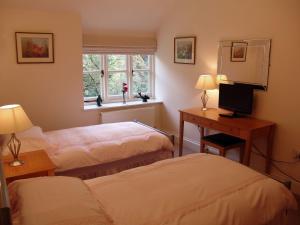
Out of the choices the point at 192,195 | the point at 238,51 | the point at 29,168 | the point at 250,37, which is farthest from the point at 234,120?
the point at 29,168

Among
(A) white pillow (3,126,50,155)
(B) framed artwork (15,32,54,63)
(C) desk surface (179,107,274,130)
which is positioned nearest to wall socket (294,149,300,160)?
(C) desk surface (179,107,274,130)

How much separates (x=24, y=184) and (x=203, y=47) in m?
3.12

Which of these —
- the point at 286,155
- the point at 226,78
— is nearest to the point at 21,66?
the point at 226,78

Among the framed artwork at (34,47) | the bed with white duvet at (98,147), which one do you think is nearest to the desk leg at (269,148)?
the bed with white duvet at (98,147)

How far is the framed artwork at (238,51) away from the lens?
343cm

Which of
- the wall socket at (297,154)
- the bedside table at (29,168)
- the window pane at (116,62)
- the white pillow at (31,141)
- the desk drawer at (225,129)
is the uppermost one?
the window pane at (116,62)

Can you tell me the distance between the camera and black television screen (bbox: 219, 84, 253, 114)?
3.29 meters

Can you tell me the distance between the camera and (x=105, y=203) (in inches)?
65.7

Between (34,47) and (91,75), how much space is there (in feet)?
3.62

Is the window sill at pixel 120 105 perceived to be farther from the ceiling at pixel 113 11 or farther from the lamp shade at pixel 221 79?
the lamp shade at pixel 221 79

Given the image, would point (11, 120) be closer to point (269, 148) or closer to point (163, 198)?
point (163, 198)

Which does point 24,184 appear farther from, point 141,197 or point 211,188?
point 211,188

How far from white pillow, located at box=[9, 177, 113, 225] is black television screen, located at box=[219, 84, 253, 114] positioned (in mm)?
2293

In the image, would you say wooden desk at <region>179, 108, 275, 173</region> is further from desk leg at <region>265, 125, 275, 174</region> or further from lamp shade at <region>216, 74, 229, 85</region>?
lamp shade at <region>216, 74, 229, 85</region>
